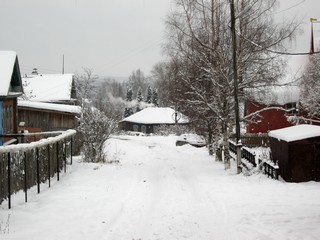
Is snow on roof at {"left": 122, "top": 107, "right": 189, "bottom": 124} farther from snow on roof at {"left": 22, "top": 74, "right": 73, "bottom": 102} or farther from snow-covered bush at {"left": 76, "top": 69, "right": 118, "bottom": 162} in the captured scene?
snow-covered bush at {"left": 76, "top": 69, "right": 118, "bottom": 162}

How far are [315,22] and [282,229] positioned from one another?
31839mm

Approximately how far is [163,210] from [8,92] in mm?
12979

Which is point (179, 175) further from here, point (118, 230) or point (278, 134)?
point (118, 230)

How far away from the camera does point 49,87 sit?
137 ft

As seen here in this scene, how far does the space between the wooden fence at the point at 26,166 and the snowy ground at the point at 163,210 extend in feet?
1.26

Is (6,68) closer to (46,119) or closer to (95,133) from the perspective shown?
(95,133)

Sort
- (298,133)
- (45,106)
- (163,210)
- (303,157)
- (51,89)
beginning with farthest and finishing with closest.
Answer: (51,89) < (45,106) < (298,133) < (303,157) < (163,210)

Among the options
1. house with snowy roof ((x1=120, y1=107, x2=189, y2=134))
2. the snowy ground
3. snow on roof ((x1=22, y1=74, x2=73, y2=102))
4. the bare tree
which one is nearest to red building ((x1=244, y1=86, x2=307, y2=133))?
the bare tree

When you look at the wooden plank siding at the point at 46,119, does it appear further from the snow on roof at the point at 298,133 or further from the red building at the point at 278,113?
the snow on roof at the point at 298,133

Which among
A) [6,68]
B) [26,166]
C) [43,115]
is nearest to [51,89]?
[43,115]

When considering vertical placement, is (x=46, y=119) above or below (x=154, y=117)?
below

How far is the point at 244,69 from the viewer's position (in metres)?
17.2

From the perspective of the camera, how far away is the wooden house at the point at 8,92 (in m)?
17.9

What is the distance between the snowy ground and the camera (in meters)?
7.21
